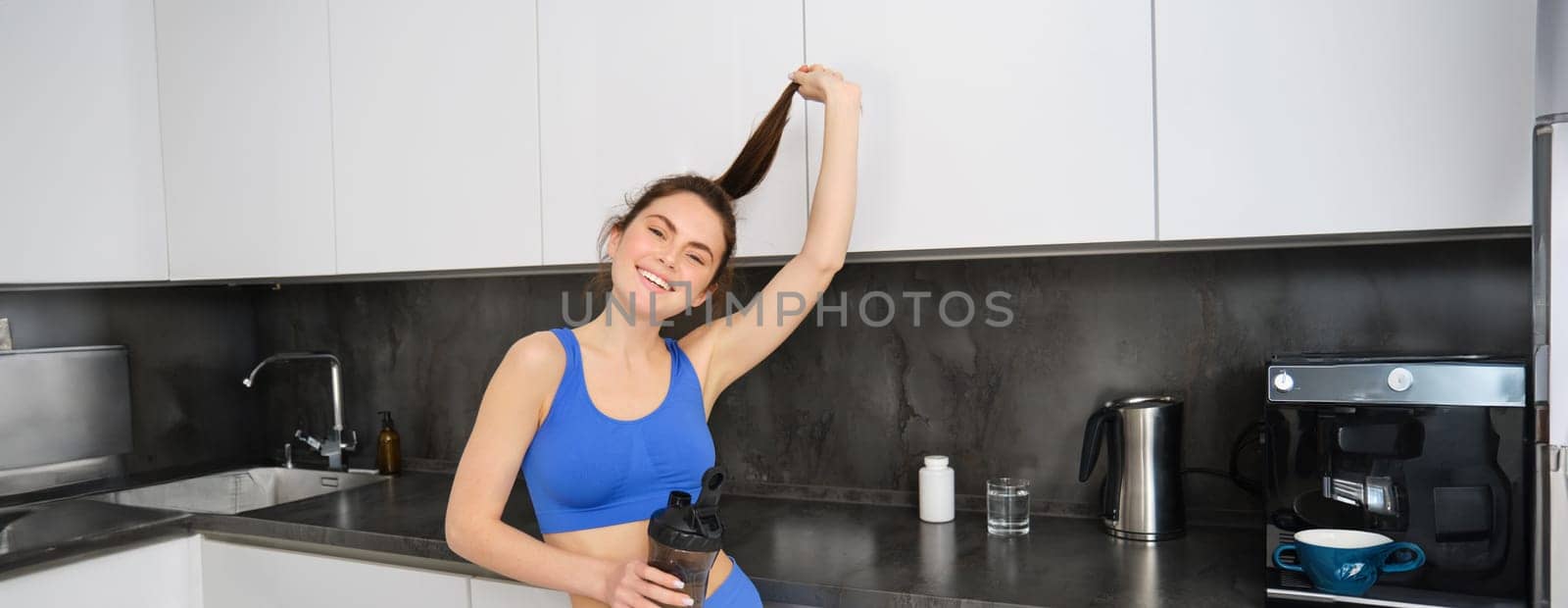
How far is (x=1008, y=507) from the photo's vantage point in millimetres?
1835

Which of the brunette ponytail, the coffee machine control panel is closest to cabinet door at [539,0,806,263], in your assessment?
the brunette ponytail

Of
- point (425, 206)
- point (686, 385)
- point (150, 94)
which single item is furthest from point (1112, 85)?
point (150, 94)

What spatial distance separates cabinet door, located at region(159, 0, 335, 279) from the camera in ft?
7.25

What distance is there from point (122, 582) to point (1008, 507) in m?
1.72

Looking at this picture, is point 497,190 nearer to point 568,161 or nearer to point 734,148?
point 568,161

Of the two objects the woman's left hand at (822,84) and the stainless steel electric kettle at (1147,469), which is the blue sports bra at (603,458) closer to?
the woman's left hand at (822,84)

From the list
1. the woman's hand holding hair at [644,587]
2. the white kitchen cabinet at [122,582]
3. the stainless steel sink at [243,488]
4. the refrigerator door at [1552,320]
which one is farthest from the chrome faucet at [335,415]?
the refrigerator door at [1552,320]

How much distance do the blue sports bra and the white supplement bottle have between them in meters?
0.58

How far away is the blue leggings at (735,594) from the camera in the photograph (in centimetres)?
147

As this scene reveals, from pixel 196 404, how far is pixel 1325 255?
107 inches

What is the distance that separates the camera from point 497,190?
2.00m

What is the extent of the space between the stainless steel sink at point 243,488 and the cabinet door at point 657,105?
43.4 inches

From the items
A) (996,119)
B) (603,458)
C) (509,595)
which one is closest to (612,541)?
(603,458)

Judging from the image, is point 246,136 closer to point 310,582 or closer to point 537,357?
point 310,582
